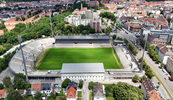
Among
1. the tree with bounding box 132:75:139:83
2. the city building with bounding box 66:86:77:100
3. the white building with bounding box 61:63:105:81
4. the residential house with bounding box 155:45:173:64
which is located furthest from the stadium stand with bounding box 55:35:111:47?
the city building with bounding box 66:86:77:100

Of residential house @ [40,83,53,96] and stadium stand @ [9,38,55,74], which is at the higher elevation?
stadium stand @ [9,38,55,74]

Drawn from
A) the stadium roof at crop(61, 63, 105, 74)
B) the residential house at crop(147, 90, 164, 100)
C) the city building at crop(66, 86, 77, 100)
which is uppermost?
the stadium roof at crop(61, 63, 105, 74)

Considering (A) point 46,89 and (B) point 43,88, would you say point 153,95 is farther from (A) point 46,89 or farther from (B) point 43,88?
(B) point 43,88

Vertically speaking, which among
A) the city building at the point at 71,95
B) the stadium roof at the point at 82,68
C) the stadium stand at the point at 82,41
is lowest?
the city building at the point at 71,95

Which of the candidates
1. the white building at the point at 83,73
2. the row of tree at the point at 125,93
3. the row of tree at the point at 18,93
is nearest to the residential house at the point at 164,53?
the row of tree at the point at 125,93

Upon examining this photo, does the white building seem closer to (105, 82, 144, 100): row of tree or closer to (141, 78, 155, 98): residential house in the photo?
(105, 82, 144, 100): row of tree

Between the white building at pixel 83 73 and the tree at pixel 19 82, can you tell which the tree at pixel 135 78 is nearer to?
the white building at pixel 83 73

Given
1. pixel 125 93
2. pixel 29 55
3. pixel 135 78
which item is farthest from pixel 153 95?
pixel 29 55

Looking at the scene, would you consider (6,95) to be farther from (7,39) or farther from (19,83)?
(7,39)
